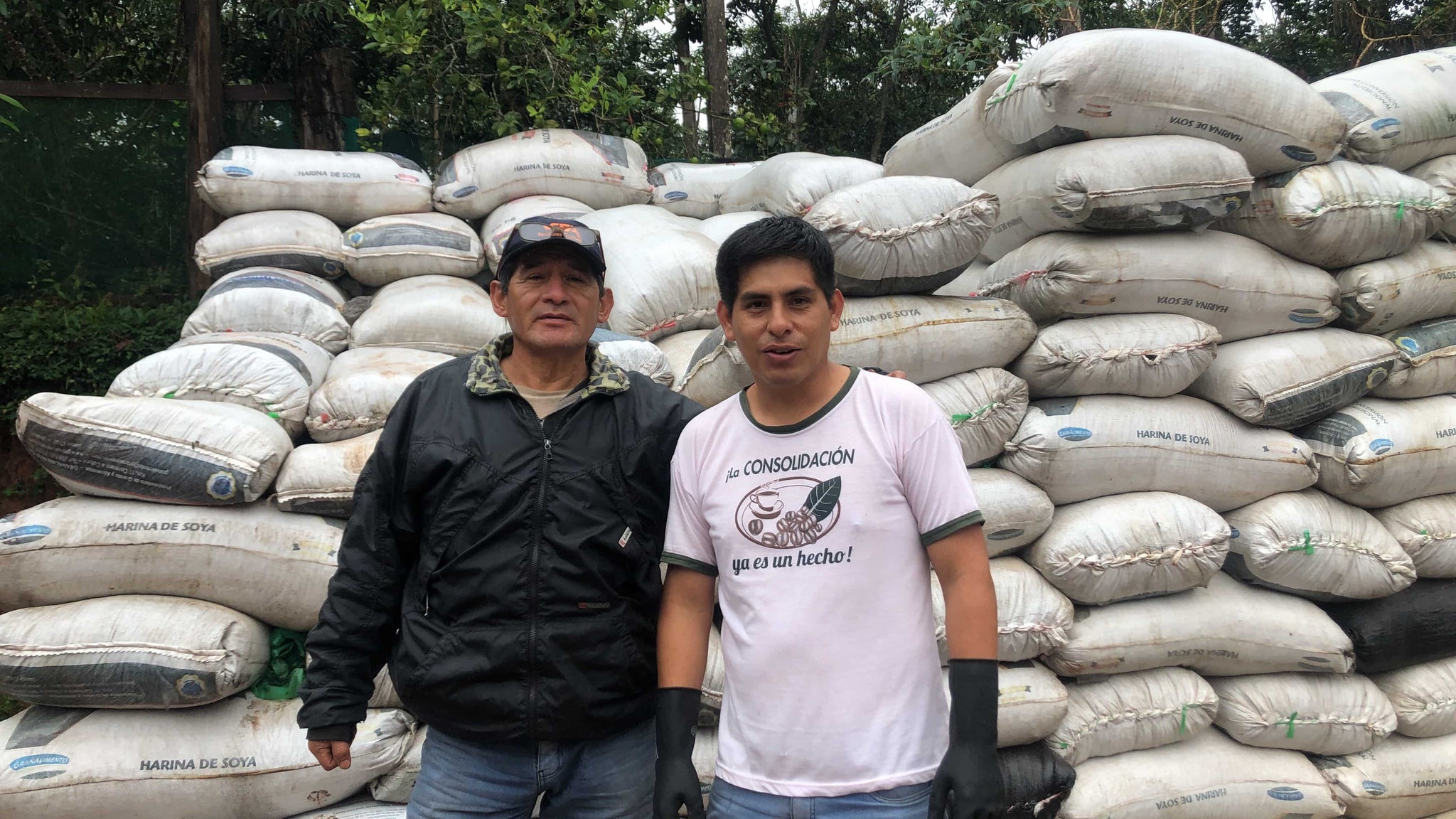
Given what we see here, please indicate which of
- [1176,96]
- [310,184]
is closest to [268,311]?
[310,184]

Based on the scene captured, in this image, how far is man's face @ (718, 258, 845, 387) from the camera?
4.79ft

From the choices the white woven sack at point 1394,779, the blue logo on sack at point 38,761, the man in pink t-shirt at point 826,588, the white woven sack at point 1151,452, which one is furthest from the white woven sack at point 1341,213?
the blue logo on sack at point 38,761

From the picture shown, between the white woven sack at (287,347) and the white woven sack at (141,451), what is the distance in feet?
1.43

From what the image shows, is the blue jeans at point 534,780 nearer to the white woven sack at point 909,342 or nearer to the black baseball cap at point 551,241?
the black baseball cap at point 551,241

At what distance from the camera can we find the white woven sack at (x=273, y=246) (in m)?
3.69

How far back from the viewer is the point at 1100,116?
9.68ft

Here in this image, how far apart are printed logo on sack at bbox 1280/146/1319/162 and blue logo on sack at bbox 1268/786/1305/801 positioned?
6.75 feet

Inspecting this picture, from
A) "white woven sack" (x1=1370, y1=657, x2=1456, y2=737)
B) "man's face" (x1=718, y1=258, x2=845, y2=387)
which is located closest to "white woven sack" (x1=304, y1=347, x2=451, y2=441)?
"man's face" (x1=718, y1=258, x2=845, y2=387)

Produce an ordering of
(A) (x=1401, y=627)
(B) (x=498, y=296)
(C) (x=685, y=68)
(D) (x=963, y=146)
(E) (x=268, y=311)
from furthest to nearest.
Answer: (C) (x=685, y=68), (D) (x=963, y=146), (E) (x=268, y=311), (A) (x=1401, y=627), (B) (x=498, y=296)

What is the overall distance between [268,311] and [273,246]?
1.80ft

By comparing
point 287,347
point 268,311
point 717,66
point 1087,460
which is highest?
point 717,66

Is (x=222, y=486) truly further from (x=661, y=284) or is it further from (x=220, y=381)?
(x=661, y=284)

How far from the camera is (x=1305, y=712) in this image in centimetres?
292

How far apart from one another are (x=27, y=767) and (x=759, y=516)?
210 cm
